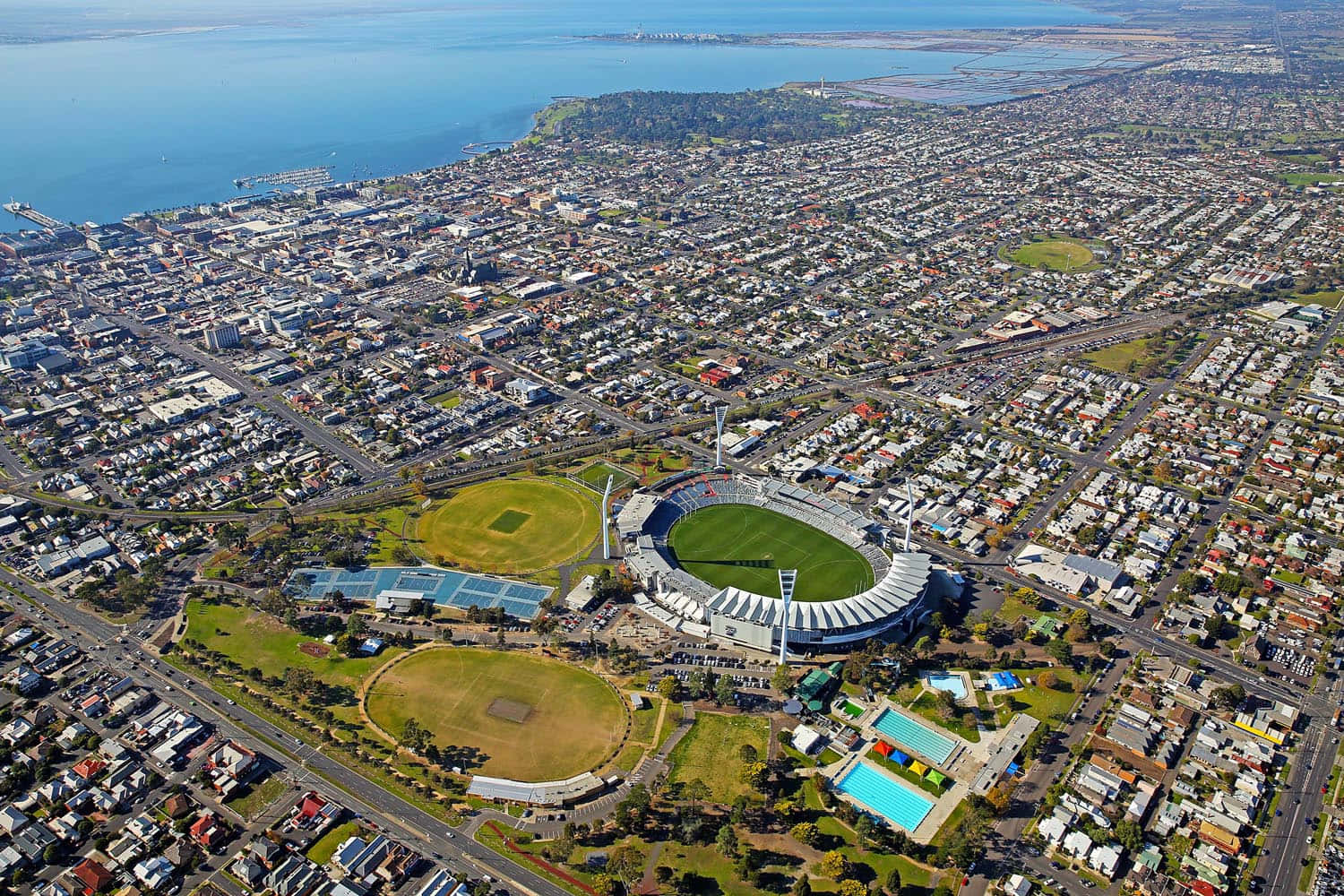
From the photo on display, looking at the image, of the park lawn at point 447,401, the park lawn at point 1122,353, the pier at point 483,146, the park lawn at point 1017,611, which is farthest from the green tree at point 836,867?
the pier at point 483,146

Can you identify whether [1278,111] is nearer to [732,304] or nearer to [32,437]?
[732,304]

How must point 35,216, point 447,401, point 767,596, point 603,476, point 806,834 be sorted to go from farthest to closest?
point 35,216
point 447,401
point 603,476
point 767,596
point 806,834

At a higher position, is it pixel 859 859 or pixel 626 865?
pixel 626 865

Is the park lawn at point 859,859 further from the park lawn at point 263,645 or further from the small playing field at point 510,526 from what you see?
the park lawn at point 263,645

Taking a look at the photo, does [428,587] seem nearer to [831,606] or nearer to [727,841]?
[831,606]

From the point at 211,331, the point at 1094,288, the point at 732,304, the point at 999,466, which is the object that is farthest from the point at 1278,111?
the point at 211,331

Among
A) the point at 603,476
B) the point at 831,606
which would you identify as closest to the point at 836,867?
the point at 831,606
